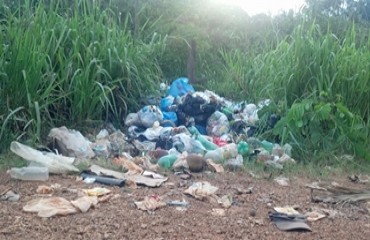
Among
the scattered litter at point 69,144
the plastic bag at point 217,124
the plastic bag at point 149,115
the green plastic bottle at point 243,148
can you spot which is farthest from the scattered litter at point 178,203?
the plastic bag at point 217,124

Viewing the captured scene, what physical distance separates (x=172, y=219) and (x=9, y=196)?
3.18ft

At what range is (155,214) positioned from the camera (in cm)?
283

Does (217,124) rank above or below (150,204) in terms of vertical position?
below

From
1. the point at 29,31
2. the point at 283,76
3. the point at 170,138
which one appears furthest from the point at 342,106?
the point at 29,31

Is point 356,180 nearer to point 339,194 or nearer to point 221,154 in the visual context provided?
point 339,194

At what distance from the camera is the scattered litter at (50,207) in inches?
107

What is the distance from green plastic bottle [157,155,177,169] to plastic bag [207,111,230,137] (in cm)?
134

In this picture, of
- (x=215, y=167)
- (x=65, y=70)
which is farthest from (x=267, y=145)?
(x=65, y=70)

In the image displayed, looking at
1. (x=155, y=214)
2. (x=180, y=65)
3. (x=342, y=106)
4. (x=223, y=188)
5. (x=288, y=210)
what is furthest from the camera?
(x=180, y=65)

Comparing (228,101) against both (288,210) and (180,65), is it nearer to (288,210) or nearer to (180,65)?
(180,65)

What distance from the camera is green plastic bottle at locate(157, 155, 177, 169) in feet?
13.3

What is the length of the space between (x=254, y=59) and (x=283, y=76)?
3.95ft

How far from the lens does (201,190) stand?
10.7ft

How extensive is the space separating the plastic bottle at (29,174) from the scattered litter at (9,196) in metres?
0.25
